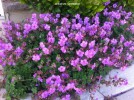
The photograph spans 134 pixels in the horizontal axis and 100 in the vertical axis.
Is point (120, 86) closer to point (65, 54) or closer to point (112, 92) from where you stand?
point (112, 92)

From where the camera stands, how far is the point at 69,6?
2875 millimetres

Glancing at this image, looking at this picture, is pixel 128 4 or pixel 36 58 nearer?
pixel 36 58

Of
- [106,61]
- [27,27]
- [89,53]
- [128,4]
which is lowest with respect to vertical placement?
[106,61]

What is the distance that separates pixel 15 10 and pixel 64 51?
3.54 ft

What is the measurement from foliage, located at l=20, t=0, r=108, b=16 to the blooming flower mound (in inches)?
3.8

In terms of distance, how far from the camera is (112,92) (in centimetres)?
254

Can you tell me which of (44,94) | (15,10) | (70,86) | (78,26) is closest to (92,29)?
(78,26)

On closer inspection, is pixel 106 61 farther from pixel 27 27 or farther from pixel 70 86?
pixel 27 27

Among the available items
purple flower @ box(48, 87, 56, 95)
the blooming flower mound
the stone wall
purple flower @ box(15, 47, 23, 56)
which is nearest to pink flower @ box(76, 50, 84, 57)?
the blooming flower mound

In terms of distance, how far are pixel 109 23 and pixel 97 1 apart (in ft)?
0.84

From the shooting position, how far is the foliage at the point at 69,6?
2783 mm

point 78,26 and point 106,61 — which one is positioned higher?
point 78,26

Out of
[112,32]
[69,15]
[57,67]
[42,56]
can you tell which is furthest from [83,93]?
[69,15]

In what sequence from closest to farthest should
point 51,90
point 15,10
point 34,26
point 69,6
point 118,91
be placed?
point 51,90 → point 118,91 → point 34,26 → point 69,6 → point 15,10
